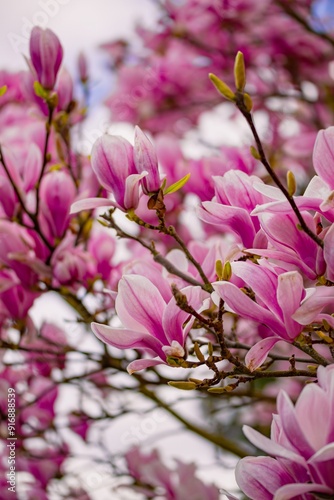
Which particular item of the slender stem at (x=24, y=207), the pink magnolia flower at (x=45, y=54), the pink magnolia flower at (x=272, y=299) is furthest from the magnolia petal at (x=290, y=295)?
the pink magnolia flower at (x=45, y=54)

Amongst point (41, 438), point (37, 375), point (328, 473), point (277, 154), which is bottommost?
point (41, 438)

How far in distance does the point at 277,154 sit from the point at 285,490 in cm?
164

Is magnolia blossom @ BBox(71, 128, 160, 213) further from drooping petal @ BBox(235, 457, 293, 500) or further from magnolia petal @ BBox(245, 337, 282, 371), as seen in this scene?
drooping petal @ BBox(235, 457, 293, 500)

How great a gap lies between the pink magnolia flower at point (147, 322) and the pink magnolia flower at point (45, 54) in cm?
53

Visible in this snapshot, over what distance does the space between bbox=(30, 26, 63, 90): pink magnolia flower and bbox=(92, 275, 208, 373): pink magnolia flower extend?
53 centimetres

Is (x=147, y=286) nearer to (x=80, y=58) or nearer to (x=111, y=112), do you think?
(x=80, y=58)

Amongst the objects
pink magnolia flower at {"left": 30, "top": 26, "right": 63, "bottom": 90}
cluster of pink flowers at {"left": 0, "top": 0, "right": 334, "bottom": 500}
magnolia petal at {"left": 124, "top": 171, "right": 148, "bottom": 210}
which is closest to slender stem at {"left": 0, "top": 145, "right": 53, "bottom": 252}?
cluster of pink flowers at {"left": 0, "top": 0, "right": 334, "bottom": 500}

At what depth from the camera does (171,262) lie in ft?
2.76

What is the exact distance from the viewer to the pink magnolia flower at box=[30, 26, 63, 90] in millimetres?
1036

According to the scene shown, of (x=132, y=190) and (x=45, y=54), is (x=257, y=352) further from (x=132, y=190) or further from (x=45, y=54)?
(x=45, y=54)

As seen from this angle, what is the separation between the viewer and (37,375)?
5.11 feet

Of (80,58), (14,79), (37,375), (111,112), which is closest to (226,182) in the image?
(80,58)

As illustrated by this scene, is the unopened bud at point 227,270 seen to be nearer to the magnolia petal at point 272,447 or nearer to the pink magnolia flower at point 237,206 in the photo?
the pink magnolia flower at point 237,206

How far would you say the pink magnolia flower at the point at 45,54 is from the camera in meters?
1.04
